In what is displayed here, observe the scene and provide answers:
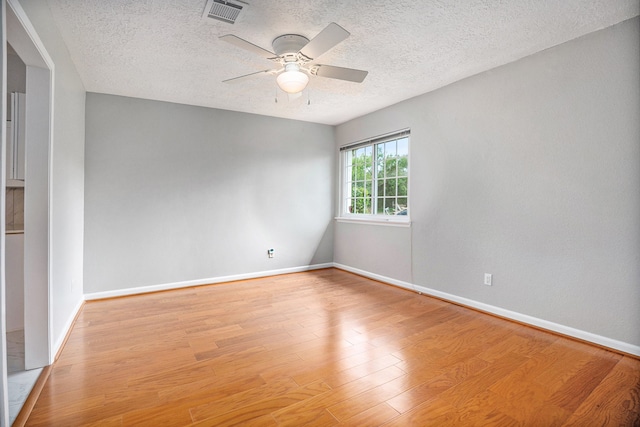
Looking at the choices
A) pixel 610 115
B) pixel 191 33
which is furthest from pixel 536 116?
pixel 191 33

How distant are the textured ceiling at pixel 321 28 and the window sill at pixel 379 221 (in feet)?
5.23

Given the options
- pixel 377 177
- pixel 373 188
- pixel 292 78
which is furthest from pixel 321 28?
pixel 373 188

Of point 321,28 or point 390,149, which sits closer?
point 321,28

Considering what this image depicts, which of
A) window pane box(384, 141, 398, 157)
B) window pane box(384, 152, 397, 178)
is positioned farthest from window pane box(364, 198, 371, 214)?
window pane box(384, 141, 398, 157)

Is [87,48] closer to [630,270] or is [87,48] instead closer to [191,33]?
[191,33]

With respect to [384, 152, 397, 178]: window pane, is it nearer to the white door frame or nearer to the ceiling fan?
the ceiling fan

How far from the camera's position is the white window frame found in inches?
156

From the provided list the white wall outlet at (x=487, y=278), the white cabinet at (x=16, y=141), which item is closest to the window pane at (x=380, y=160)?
the white wall outlet at (x=487, y=278)

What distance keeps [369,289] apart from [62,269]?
3.13 m

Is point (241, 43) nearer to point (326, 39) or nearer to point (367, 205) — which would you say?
point (326, 39)

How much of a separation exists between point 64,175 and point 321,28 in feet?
7.80

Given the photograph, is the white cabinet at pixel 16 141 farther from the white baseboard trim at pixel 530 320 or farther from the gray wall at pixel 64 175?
the white baseboard trim at pixel 530 320

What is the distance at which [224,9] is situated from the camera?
2070 millimetres

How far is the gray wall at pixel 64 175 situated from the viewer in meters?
2.13
